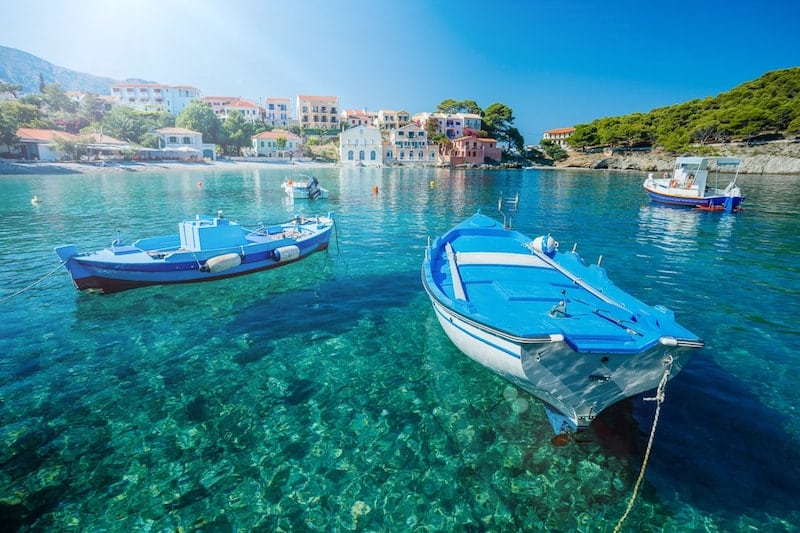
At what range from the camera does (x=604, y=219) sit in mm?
29281

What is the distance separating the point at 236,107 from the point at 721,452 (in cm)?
14054

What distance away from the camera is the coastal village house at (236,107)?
402 feet

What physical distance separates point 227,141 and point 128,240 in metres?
88.4

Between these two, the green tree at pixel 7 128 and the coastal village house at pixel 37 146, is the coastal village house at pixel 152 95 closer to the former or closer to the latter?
the coastal village house at pixel 37 146

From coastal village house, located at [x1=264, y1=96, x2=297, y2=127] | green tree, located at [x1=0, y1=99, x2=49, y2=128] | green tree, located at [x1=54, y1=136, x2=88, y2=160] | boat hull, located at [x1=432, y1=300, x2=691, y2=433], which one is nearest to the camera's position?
boat hull, located at [x1=432, y1=300, x2=691, y2=433]

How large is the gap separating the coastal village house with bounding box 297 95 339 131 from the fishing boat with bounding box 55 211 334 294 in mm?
117758

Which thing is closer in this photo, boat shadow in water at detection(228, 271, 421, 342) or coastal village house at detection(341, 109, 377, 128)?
boat shadow in water at detection(228, 271, 421, 342)

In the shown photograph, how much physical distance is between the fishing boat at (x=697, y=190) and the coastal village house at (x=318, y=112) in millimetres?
105874

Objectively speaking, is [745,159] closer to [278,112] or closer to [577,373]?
[577,373]

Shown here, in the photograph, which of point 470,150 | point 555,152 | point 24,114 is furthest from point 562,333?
point 555,152

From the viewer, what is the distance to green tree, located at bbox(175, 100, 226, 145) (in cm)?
9050

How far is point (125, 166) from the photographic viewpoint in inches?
2707

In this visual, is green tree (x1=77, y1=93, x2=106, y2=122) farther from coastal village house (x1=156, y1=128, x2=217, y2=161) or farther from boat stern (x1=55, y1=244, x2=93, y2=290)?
boat stern (x1=55, y1=244, x2=93, y2=290)

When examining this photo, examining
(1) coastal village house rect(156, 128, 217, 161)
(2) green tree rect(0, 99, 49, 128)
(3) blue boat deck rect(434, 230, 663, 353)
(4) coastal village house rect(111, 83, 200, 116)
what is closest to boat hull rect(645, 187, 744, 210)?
(3) blue boat deck rect(434, 230, 663, 353)
